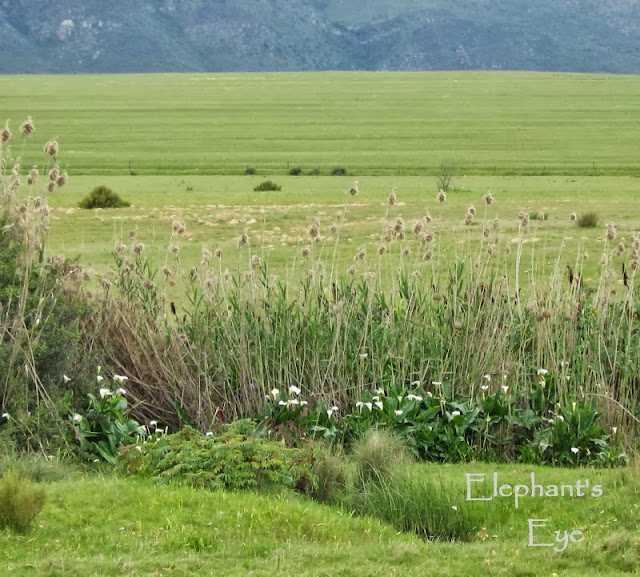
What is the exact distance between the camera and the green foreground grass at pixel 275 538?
659 centimetres

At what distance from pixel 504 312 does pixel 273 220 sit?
45.0 feet

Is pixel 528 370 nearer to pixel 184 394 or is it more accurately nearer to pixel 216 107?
pixel 184 394

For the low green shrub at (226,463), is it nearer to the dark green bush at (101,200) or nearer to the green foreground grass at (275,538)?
the green foreground grass at (275,538)

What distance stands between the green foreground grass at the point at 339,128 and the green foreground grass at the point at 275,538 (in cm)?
3643

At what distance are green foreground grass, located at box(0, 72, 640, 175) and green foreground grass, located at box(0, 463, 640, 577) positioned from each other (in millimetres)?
36431

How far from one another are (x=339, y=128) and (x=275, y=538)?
67.3 m

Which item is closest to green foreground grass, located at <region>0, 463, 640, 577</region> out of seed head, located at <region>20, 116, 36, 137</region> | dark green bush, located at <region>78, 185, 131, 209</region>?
seed head, located at <region>20, 116, 36, 137</region>

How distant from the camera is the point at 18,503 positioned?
273 inches

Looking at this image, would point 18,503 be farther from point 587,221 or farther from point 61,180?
point 587,221

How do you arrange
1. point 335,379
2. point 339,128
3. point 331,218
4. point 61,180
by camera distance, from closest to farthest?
point 61,180
point 335,379
point 331,218
point 339,128

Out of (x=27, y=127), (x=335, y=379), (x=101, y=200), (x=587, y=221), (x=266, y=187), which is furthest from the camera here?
(x=266, y=187)

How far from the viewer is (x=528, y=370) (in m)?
10.4

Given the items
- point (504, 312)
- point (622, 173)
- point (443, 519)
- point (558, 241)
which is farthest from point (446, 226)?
point (622, 173)

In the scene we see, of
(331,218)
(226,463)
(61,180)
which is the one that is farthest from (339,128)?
(226,463)
